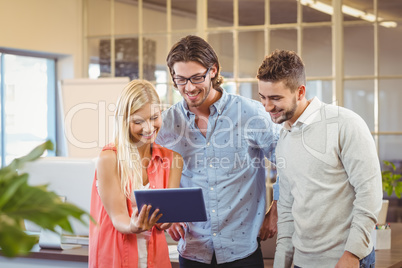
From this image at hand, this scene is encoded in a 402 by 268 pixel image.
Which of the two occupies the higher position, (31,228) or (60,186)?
(60,186)

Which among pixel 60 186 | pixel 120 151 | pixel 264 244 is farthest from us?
pixel 60 186

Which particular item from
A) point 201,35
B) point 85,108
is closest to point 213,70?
point 85,108

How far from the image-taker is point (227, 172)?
7.07ft

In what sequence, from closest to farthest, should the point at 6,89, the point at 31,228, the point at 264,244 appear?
the point at 264,244 → the point at 31,228 → the point at 6,89

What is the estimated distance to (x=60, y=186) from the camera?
283 cm

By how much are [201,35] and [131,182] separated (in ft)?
13.0

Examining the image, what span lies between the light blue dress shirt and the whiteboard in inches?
123

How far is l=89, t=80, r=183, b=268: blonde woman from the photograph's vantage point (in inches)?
76.2

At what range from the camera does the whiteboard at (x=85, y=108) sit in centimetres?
527

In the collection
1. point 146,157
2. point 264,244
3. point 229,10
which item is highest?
point 229,10

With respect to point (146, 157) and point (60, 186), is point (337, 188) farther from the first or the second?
point (60, 186)

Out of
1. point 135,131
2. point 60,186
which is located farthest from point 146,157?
point 60,186

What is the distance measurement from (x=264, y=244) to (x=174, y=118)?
2.48ft

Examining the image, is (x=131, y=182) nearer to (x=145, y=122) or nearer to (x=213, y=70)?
(x=145, y=122)
